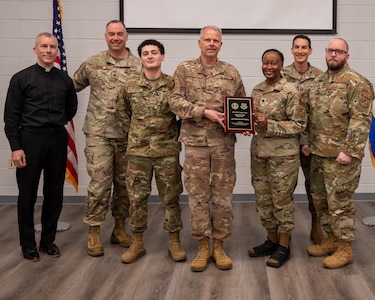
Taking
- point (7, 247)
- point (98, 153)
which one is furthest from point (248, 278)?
point (7, 247)

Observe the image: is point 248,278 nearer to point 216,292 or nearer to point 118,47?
point 216,292

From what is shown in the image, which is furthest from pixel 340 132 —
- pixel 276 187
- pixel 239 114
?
pixel 239 114

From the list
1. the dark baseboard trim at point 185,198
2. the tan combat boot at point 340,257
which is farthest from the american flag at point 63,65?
the tan combat boot at point 340,257

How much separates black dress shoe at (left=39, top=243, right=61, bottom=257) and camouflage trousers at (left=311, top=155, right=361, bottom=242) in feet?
6.11

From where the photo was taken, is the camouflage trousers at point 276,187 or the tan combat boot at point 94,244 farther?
the tan combat boot at point 94,244

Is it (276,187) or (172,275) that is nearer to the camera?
(172,275)

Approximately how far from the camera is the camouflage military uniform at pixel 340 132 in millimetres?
3094

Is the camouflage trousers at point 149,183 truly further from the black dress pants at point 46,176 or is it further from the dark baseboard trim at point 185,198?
the dark baseboard trim at point 185,198

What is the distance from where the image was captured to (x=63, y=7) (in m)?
4.98

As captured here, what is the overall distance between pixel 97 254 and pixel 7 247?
2.36 feet

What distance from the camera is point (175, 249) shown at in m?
3.44

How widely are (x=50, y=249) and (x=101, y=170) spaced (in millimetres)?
656

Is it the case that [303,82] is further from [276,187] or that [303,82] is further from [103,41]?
[103,41]

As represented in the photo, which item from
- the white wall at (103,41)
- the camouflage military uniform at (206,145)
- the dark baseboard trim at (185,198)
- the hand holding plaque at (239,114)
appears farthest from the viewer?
the dark baseboard trim at (185,198)
